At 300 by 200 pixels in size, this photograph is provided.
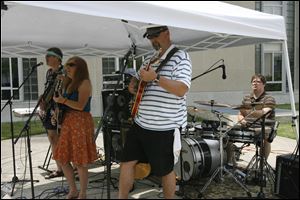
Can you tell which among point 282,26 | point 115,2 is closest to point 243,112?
point 282,26

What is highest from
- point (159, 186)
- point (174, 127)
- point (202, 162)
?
point (174, 127)

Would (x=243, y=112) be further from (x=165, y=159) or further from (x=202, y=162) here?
(x=165, y=159)

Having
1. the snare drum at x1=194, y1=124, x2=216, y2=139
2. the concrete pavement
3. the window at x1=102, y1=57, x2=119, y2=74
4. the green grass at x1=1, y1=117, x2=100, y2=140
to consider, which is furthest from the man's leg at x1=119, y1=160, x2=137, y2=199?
the window at x1=102, y1=57, x2=119, y2=74

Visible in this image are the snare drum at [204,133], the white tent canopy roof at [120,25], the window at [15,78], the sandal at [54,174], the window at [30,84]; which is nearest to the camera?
the white tent canopy roof at [120,25]

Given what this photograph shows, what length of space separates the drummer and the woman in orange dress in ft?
5.88

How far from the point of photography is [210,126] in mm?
4984

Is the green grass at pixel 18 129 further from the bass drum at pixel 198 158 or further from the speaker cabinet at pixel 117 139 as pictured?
the bass drum at pixel 198 158

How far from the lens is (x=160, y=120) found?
3207 mm

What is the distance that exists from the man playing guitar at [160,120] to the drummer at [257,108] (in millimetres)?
1380

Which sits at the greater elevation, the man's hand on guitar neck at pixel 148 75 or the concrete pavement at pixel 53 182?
the man's hand on guitar neck at pixel 148 75

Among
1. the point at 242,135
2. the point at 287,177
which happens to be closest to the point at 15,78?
the point at 242,135

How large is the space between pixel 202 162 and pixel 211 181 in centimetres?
27

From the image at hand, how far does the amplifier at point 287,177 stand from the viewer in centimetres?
387

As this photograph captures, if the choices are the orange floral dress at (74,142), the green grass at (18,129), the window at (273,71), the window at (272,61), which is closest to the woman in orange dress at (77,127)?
the orange floral dress at (74,142)
